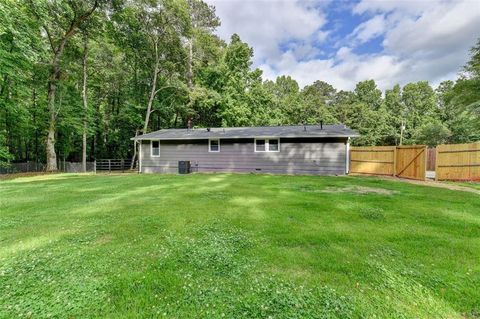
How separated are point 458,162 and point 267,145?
873 centimetres

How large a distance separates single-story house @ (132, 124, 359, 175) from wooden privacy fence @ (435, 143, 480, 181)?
3.80 metres

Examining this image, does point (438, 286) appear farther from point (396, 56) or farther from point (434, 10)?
point (396, 56)

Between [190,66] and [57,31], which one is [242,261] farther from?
[190,66]

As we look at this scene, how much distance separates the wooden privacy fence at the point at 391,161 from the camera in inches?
426

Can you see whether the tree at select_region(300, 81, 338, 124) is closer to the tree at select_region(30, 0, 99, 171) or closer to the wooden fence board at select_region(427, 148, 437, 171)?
the wooden fence board at select_region(427, 148, 437, 171)

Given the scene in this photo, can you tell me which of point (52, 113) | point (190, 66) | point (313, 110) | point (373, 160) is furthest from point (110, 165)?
point (313, 110)

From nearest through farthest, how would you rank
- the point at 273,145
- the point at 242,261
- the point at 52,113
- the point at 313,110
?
the point at 242,261
the point at 273,145
the point at 52,113
the point at 313,110

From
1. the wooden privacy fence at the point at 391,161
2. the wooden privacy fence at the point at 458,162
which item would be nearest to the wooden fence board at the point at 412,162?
the wooden privacy fence at the point at 391,161

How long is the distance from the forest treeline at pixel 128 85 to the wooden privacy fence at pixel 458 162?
801 centimetres

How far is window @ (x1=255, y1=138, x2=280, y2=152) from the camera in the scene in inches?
548

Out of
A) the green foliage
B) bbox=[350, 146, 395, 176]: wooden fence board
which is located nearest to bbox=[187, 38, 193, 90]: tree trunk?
bbox=[350, 146, 395, 176]: wooden fence board

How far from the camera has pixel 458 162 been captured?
10.5m

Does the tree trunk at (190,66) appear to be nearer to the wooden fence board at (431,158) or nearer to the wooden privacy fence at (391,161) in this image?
the wooden privacy fence at (391,161)

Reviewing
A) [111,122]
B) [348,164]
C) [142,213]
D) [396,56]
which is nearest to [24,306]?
[142,213]
